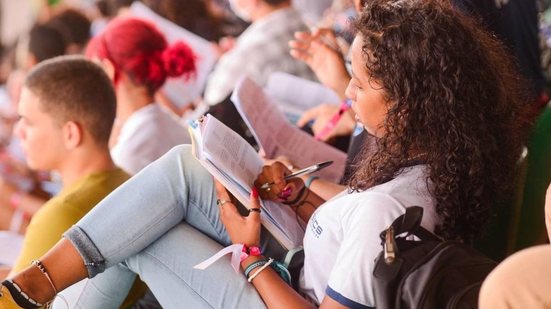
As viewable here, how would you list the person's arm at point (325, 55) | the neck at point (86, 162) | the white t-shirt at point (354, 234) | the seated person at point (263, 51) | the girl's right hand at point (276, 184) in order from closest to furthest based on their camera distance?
the white t-shirt at point (354, 234) < the girl's right hand at point (276, 184) < the neck at point (86, 162) < the person's arm at point (325, 55) < the seated person at point (263, 51)

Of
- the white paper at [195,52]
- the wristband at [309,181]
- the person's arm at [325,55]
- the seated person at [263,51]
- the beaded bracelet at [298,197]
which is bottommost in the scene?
the white paper at [195,52]

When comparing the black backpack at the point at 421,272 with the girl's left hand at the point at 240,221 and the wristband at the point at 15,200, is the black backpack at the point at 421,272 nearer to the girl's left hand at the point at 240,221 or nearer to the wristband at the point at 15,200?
the girl's left hand at the point at 240,221

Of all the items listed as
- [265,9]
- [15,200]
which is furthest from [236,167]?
[265,9]

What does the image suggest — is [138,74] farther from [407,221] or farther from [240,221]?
[407,221]

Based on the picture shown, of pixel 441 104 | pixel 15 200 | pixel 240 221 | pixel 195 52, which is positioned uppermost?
pixel 441 104

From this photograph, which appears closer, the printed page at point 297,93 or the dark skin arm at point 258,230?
the dark skin arm at point 258,230

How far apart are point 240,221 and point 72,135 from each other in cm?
65

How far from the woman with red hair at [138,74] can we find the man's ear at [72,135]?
0.45 meters

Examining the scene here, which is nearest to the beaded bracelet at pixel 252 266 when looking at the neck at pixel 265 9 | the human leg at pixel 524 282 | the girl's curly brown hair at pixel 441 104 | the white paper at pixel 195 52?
the girl's curly brown hair at pixel 441 104

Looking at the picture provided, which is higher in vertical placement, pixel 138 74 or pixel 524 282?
pixel 524 282

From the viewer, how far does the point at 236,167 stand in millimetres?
1619

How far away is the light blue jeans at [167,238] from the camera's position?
A: 5.06ft

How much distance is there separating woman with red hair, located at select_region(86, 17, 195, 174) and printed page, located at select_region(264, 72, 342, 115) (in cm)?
32

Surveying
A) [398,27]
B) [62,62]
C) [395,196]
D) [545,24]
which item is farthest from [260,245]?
[545,24]
